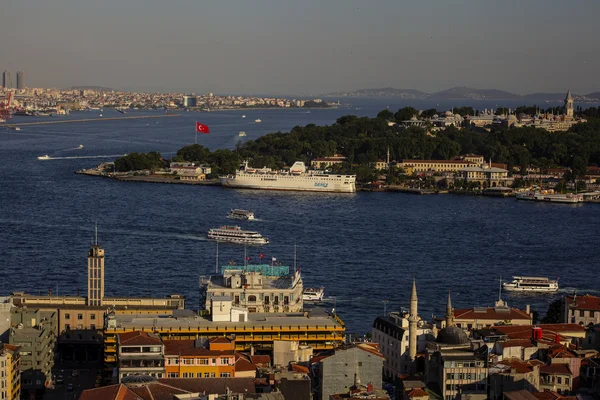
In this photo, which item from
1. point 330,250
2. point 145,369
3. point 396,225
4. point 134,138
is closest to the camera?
point 145,369

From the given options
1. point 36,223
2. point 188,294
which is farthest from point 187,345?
point 36,223

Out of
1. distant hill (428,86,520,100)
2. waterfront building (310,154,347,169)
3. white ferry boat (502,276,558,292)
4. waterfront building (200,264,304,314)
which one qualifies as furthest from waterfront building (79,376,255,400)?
distant hill (428,86,520,100)

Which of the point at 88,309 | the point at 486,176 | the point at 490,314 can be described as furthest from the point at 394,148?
the point at 88,309

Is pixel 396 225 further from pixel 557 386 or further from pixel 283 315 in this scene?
pixel 557 386

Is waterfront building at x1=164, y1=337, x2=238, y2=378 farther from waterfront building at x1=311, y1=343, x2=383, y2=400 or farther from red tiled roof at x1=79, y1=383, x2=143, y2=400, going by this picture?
red tiled roof at x1=79, y1=383, x2=143, y2=400

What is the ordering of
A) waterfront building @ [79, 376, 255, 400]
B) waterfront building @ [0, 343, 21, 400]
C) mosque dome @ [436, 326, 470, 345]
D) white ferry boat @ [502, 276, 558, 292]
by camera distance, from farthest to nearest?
white ferry boat @ [502, 276, 558, 292] → mosque dome @ [436, 326, 470, 345] → waterfront building @ [0, 343, 21, 400] → waterfront building @ [79, 376, 255, 400]

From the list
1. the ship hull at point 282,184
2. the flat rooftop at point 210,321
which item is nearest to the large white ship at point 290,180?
the ship hull at point 282,184

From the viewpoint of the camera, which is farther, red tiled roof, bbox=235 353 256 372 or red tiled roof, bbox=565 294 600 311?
red tiled roof, bbox=565 294 600 311

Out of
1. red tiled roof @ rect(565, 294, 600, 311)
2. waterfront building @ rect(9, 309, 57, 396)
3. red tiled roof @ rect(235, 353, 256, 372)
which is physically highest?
red tiled roof @ rect(235, 353, 256, 372)
